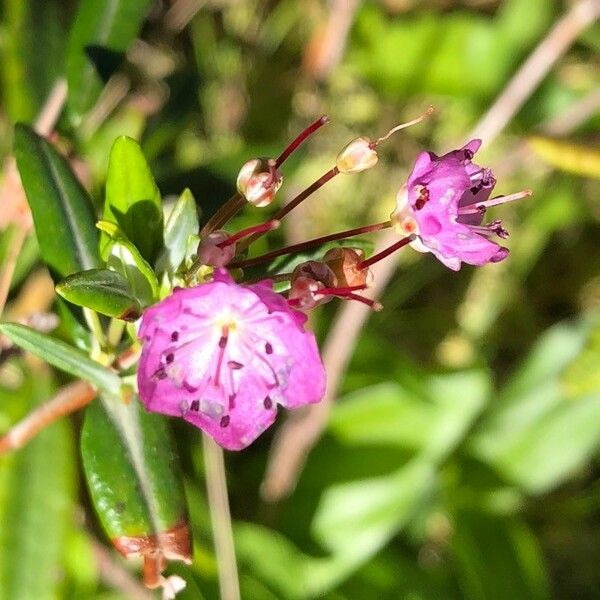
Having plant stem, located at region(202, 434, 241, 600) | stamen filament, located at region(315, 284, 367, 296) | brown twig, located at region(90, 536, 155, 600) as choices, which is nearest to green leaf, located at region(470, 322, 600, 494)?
plant stem, located at region(202, 434, 241, 600)

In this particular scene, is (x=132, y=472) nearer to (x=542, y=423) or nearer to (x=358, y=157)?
(x=358, y=157)

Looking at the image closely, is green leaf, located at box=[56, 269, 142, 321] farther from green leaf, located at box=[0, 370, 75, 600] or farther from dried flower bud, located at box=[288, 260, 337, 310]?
green leaf, located at box=[0, 370, 75, 600]

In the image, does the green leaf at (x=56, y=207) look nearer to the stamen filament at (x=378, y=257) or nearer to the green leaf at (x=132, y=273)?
the green leaf at (x=132, y=273)

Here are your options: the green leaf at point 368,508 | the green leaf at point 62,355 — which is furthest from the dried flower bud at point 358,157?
the green leaf at point 368,508

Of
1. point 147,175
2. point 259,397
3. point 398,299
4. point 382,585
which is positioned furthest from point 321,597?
point 147,175

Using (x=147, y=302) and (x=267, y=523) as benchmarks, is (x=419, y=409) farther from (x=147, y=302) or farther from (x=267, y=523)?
(x=147, y=302)

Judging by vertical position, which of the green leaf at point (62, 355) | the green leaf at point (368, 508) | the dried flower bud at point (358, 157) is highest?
the dried flower bud at point (358, 157)
